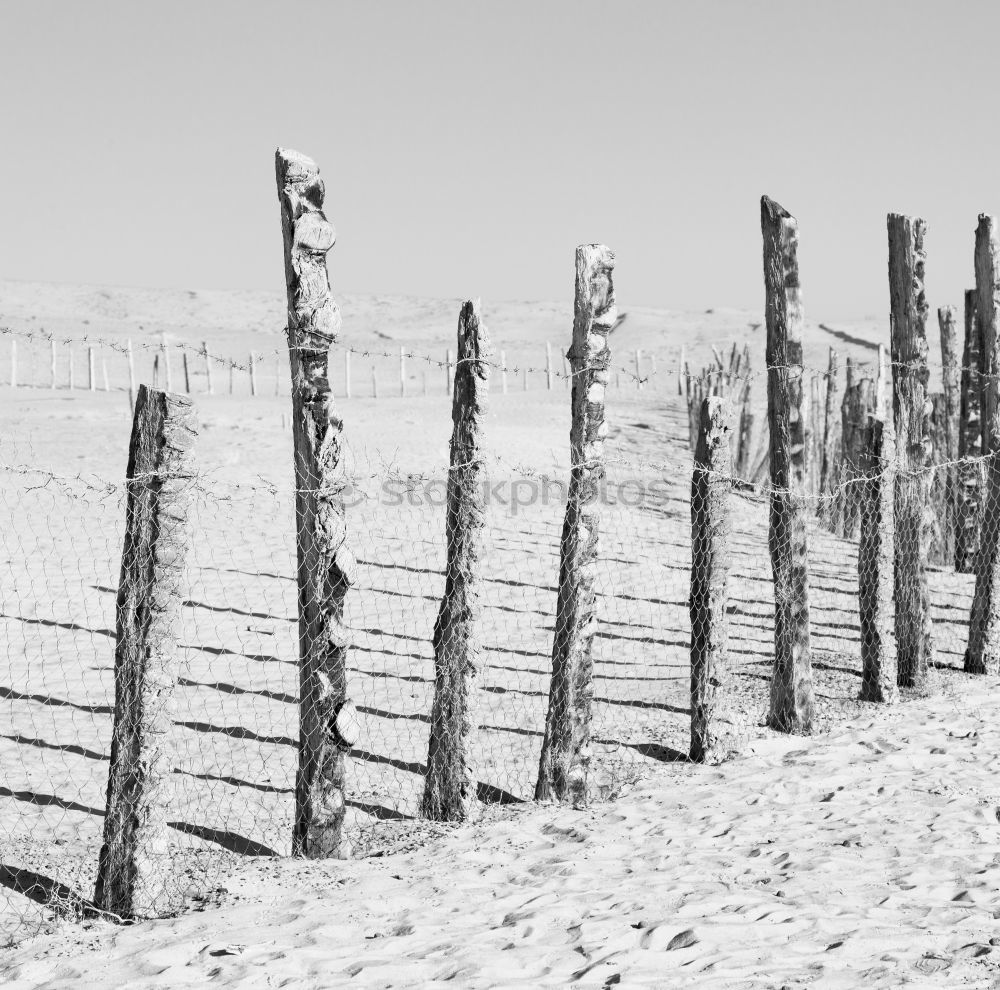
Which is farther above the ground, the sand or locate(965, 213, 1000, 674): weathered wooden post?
locate(965, 213, 1000, 674): weathered wooden post

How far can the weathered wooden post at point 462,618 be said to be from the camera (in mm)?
5215

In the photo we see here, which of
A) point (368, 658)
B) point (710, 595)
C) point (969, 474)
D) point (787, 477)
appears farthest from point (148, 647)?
point (969, 474)

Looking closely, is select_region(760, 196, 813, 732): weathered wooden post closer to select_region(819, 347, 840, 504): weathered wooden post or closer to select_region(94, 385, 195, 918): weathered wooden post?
select_region(94, 385, 195, 918): weathered wooden post

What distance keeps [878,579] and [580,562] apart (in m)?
2.36

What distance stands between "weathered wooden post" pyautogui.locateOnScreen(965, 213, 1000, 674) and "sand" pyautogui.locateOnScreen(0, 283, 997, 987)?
30 centimetres

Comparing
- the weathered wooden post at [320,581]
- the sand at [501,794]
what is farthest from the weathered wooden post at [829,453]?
the weathered wooden post at [320,581]

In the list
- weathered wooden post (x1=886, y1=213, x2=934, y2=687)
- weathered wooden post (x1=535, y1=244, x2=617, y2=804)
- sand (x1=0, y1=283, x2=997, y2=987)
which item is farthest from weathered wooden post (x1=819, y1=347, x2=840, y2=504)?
weathered wooden post (x1=535, y1=244, x2=617, y2=804)

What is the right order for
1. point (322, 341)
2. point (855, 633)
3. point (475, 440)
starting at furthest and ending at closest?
point (855, 633)
point (475, 440)
point (322, 341)

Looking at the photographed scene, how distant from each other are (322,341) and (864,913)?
2740 mm

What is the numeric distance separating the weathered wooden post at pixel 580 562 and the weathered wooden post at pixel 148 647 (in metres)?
1.80

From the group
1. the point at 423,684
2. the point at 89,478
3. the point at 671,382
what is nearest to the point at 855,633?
the point at 423,684

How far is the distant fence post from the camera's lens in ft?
19.8

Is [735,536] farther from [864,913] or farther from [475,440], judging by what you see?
[864,913]

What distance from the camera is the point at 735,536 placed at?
1202 cm
